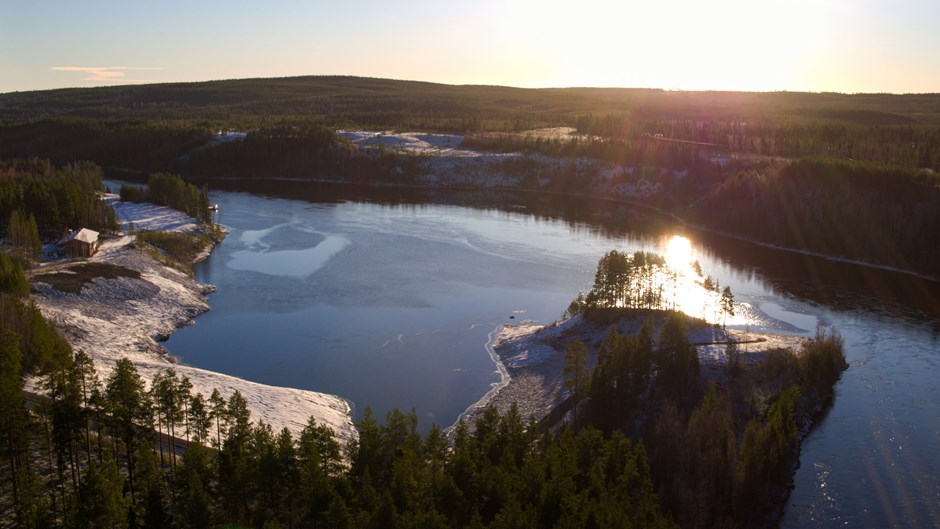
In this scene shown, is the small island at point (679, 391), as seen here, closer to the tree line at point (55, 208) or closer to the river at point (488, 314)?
the river at point (488, 314)

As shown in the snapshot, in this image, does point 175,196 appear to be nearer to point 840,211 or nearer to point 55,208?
point 55,208

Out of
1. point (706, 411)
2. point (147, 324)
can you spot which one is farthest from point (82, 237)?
point (706, 411)

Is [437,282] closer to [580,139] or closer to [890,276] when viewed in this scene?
[890,276]

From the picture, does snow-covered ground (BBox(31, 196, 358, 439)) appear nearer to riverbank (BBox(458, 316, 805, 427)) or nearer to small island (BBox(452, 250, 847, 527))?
riverbank (BBox(458, 316, 805, 427))

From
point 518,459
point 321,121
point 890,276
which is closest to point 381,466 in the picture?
point 518,459

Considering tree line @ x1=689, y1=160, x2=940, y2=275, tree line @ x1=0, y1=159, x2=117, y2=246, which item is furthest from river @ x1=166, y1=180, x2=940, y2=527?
tree line @ x1=0, y1=159, x2=117, y2=246
